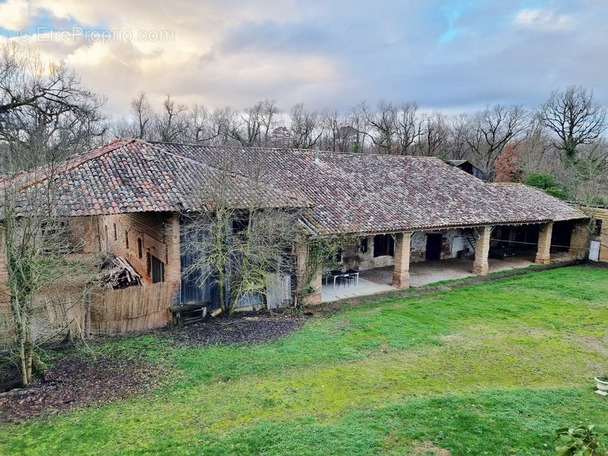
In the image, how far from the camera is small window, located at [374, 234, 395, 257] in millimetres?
21109

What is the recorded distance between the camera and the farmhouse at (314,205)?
12.9 meters

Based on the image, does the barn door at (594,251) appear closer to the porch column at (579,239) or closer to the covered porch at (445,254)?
the porch column at (579,239)

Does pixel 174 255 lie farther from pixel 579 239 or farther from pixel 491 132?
pixel 491 132

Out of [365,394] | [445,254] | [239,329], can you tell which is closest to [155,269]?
[239,329]

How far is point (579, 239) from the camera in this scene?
24469mm

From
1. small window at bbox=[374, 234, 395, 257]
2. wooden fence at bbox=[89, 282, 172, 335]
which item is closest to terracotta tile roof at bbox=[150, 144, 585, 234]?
small window at bbox=[374, 234, 395, 257]

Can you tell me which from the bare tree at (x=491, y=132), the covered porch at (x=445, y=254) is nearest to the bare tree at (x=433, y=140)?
the bare tree at (x=491, y=132)

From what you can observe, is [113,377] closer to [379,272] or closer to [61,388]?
[61,388]

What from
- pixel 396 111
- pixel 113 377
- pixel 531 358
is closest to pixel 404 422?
pixel 531 358

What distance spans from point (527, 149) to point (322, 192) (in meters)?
38.5

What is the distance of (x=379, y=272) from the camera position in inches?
796


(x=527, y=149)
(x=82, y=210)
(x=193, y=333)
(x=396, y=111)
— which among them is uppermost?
(x=396, y=111)

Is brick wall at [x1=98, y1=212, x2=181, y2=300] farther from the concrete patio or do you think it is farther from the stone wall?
the stone wall

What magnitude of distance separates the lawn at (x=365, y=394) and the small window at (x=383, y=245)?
7.11m
